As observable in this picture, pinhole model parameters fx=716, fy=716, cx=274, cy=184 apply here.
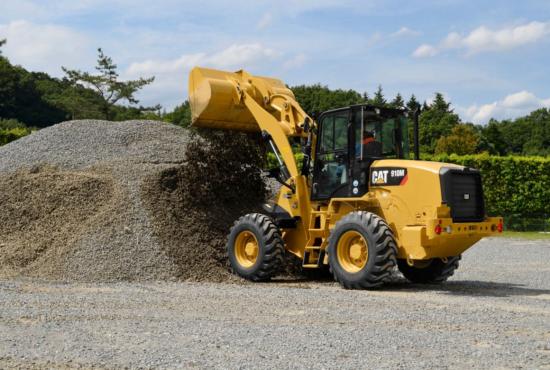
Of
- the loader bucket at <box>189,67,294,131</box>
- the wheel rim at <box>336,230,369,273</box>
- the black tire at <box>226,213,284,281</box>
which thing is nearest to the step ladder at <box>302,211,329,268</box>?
the black tire at <box>226,213,284,281</box>

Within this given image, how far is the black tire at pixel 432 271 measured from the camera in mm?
12398

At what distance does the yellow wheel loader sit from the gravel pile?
91 cm

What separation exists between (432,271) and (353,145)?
2690 millimetres

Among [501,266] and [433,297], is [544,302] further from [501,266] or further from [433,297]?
[501,266]

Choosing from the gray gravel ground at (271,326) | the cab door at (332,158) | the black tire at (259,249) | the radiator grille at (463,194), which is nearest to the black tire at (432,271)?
the gray gravel ground at (271,326)

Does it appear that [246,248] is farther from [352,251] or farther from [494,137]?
[494,137]

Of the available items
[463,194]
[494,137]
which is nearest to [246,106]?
[463,194]

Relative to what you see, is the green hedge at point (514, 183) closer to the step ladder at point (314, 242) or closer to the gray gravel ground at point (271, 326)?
the gray gravel ground at point (271, 326)

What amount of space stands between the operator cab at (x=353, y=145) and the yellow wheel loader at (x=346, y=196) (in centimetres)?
2

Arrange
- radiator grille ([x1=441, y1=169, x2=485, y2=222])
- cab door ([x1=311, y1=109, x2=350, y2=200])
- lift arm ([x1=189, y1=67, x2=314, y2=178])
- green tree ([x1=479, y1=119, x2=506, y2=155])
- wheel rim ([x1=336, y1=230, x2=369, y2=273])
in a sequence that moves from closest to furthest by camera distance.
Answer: radiator grille ([x1=441, y1=169, x2=485, y2=222]) → wheel rim ([x1=336, y1=230, x2=369, y2=273]) → cab door ([x1=311, y1=109, x2=350, y2=200]) → lift arm ([x1=189, y1=67, x2=314, y2=178]) → green tree ([x1=479, y1=119, x2=506, y2=155])

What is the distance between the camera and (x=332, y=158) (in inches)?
477

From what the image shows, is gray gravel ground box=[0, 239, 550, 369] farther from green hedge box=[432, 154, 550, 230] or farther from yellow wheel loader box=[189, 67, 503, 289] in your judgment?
green hedge box=[432, 154, 550, 230]

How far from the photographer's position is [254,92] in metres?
13.5

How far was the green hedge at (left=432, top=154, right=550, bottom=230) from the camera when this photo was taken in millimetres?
27672
